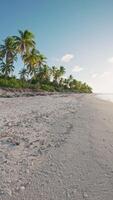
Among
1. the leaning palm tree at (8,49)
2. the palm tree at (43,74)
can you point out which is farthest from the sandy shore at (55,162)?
the palm tree at (43,74)

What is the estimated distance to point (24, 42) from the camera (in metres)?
48.4


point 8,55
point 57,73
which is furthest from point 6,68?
point 57,73

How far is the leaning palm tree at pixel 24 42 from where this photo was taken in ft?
158

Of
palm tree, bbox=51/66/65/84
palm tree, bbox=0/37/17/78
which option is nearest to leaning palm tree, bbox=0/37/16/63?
palm tree, bbox=0/37/17/78

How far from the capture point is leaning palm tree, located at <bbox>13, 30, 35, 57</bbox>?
48.2m

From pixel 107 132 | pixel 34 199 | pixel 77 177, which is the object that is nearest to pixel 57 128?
pixel 107 132

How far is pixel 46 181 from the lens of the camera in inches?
172

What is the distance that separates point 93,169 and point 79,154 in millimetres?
898

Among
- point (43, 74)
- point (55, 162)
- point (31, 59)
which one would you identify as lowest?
point (55, 162)

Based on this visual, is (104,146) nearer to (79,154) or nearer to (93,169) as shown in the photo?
(79,154)

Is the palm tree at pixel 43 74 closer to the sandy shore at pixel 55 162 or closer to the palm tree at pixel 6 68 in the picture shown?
the palm tree at pixel 6 68

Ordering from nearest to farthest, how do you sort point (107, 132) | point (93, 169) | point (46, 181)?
point (46, 181) → point (93, 169) → point (107, 132)

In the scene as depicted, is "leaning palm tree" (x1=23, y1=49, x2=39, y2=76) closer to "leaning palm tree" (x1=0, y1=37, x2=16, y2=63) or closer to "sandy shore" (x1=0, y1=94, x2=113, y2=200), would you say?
"leaning palm tree" (x1=0, y1=37, x2=16, y2=63)

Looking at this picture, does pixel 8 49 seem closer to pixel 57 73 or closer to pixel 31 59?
pixel 31 59
